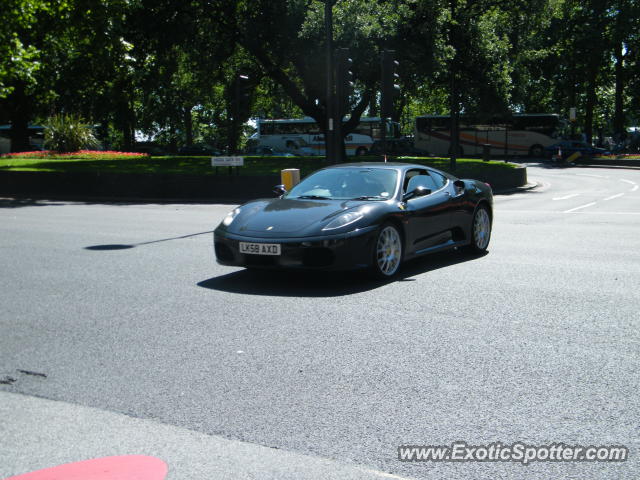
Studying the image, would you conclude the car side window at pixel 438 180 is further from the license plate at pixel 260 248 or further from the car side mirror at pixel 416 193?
the license plate at pixel 260 248

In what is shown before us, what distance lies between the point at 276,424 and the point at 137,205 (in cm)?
1744

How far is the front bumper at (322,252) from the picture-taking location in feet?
24.3

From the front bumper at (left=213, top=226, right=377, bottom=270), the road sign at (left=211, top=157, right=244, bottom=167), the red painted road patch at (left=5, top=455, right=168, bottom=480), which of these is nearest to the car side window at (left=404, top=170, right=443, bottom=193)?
the front bumper at (left=213, top=226, right=377, bottom=270)

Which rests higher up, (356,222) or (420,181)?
(420,181)

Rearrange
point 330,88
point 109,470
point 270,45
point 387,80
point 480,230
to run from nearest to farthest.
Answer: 1. point 109,470
2. point 480,230
3. point 387,80
4. point 330,88
5. point 270,45

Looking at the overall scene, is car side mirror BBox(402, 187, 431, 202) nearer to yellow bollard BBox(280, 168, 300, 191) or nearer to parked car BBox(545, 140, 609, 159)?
yellow bollard BBox(280, 168, 300, 191)

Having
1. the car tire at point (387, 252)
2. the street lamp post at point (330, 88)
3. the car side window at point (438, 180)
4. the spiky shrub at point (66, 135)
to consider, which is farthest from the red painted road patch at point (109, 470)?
the spiky shrub at point (66, 135)

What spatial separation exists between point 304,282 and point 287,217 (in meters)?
0.73

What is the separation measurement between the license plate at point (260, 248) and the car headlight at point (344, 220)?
1.77 ft

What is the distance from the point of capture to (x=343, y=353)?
5090 mm

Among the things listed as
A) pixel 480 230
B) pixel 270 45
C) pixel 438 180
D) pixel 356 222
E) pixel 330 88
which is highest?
pixel 270 45

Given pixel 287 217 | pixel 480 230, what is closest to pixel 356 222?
pixel 287 217

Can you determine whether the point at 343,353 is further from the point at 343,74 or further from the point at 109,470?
the point at 343,74

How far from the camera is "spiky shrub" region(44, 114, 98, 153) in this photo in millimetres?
38875
